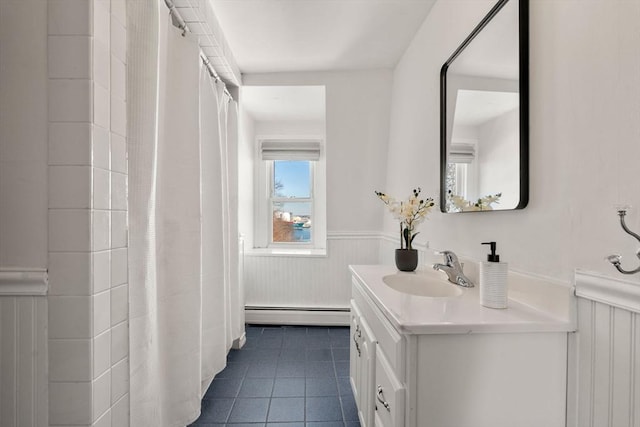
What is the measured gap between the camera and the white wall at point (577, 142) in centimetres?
67

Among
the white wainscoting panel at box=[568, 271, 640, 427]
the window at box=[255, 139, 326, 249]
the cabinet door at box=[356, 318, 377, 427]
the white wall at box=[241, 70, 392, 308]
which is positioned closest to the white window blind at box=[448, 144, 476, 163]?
the white wainscoting panel at box=[568, 271, 640, 427]

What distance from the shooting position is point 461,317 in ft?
2.78

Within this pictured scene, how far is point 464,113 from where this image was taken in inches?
52.2

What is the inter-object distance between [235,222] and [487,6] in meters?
1.92

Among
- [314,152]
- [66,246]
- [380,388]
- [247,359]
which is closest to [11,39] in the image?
[66,246]

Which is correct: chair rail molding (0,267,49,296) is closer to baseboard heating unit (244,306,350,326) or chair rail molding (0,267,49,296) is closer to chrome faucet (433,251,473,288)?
chrome faucet (433,251,473,288)

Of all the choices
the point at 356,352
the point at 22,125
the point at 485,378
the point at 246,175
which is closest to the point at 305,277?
the point at 246,175

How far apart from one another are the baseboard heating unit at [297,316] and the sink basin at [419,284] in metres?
1.45

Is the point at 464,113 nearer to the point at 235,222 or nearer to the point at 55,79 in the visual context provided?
the point at 55,79

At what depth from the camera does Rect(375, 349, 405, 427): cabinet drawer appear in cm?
82

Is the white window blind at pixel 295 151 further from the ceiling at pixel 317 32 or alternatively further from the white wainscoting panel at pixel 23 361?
the white wainscoting panel at pixel 23 361

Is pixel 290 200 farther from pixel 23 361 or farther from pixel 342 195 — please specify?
pixel 23 361

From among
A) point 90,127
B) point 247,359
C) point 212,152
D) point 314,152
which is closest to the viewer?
point 90,127

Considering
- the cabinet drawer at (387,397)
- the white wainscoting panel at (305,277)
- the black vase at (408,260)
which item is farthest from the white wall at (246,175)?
the cabinet drawer at (387,397)
